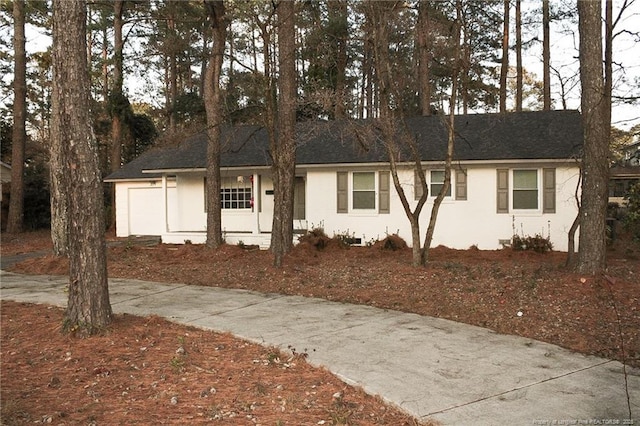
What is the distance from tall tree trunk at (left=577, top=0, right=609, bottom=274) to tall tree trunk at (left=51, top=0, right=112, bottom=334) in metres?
7.78

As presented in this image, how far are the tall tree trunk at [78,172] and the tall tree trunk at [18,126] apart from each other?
1841 cm

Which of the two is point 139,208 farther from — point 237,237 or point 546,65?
point 546,65

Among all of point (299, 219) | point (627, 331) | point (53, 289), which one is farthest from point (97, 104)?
point (627, 331)

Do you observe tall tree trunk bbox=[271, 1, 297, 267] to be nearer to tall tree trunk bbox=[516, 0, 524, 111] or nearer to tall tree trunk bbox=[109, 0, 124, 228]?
tall tree trunk bbox=[109, 0, 124, 228]

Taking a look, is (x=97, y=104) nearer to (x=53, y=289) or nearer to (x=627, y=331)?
(x=53, y=289)

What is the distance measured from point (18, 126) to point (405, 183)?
56.6ft

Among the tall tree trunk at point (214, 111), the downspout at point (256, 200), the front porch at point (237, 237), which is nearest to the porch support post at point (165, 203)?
the front porch at point (237, 237)

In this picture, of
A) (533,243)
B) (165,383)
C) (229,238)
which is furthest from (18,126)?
(165,383)

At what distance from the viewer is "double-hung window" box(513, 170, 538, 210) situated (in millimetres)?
14901

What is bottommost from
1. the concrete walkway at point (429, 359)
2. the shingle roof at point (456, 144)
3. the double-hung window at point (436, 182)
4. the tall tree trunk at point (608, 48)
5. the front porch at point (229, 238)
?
the concrete walkway at point (429, 359)

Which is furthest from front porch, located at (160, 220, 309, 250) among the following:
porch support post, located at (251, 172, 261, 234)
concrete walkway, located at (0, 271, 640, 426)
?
concrete walkway, located at (0, 271, 640, 426)

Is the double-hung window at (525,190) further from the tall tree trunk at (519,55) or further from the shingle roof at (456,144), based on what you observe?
the tall tree trunk at (519,55)

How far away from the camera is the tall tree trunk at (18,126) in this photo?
21.6m

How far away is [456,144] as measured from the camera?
1606cm
